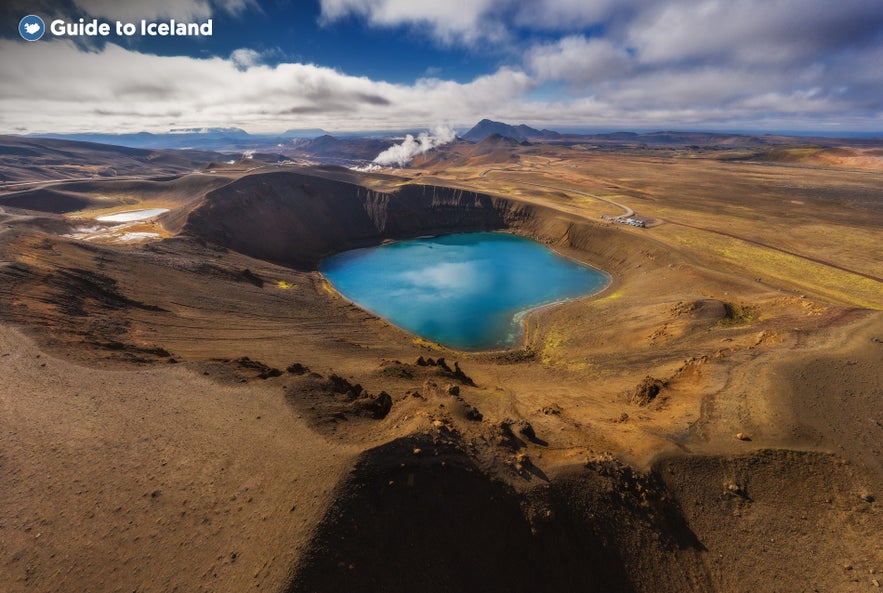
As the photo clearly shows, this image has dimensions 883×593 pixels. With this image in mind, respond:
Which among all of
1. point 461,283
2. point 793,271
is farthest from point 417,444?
point 793,271

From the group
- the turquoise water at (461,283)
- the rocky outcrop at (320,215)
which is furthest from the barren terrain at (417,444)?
the rocky outcrop at (320,215)

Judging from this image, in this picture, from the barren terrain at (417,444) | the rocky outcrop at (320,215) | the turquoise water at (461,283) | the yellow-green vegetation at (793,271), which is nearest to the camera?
the barren terrain at (417,444)

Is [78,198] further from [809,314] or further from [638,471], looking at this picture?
[809,314]

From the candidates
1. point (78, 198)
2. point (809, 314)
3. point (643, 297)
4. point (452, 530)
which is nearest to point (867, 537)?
point (452, 530)

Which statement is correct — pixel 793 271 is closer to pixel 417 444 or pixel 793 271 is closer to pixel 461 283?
pixel 461 283

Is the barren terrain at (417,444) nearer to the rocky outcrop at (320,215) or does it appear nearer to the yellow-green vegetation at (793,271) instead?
the yellow-green vegetation at (793,271)

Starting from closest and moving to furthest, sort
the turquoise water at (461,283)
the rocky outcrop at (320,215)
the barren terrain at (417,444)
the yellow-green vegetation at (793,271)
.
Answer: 1. the barren terrain at (417,444)
2. the yellow-green vegetation at (793,271)
3. the turquoise water at (461,283)
4. the rocky outcrop at (320,215)

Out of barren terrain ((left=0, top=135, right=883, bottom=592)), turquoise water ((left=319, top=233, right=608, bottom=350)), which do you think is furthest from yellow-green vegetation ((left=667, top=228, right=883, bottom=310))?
turquoise water ((left=319, top=233, right=608, bottom=350))

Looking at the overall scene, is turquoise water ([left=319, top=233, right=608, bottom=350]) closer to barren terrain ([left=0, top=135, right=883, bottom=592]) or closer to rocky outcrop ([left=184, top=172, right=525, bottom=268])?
barren terrain ([left=0, top=135, right=883, bottom=592])
